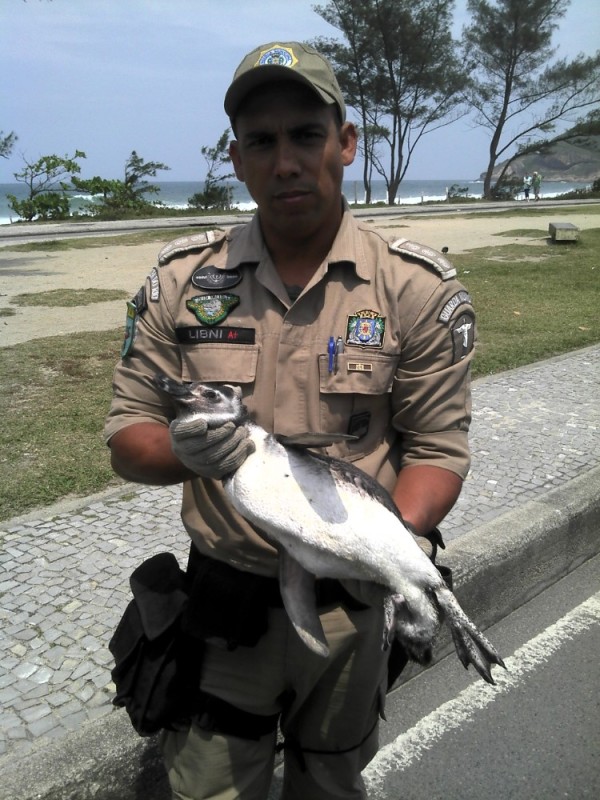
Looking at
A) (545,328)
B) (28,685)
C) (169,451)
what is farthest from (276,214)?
(545,328)

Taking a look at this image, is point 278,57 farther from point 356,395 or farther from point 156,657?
point 156,657

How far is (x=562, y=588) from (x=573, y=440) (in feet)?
5.12

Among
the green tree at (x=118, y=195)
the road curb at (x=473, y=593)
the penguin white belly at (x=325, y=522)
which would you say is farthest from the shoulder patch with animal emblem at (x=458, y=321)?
the green tree at (x=118, y=195)

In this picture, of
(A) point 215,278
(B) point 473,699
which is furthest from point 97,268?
(A) point 215,278

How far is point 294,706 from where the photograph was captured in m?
1.83

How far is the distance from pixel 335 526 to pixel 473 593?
6.82 ft

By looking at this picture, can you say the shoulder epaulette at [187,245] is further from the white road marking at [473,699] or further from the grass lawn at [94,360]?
the grass lawn at [94,360]

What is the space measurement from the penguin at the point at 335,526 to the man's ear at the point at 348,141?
0.72 metres

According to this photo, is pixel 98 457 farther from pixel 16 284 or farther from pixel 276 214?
pixel 16 284

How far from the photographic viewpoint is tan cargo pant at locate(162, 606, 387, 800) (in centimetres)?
176

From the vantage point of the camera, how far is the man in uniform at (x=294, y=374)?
175 centimetres

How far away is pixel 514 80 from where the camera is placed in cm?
4028

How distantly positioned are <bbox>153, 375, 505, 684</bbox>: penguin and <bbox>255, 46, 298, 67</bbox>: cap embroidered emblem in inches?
29.6

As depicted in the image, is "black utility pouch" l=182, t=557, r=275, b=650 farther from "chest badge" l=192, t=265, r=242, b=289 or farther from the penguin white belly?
"chest badge" l=192, t=265, r=242, b=289
